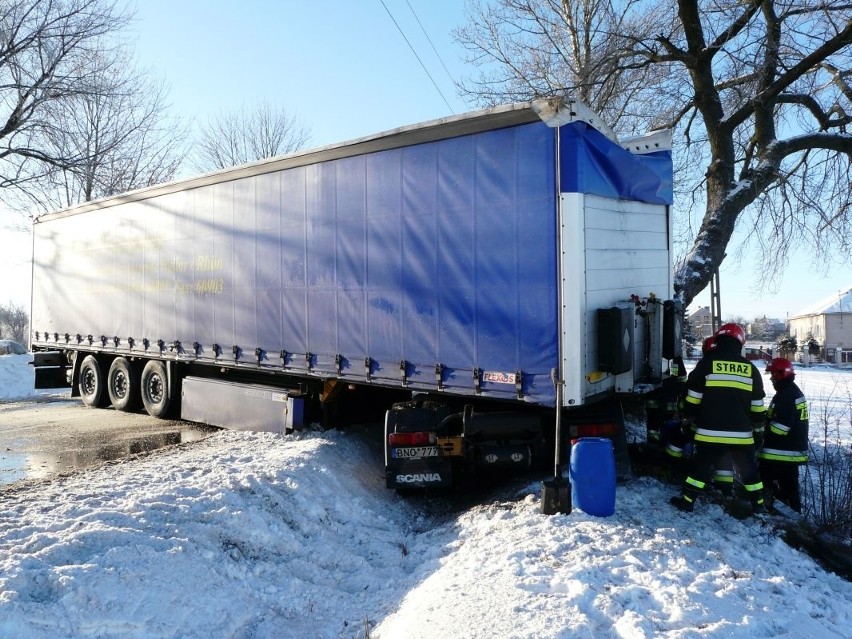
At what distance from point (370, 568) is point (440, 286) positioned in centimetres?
268

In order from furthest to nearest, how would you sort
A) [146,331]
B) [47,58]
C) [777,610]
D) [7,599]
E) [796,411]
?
[47,58], [146,331], [796,411], [777,610], [7,599]

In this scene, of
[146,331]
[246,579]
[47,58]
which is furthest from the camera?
[47,58]

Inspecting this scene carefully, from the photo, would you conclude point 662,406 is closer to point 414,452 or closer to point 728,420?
point 728,420

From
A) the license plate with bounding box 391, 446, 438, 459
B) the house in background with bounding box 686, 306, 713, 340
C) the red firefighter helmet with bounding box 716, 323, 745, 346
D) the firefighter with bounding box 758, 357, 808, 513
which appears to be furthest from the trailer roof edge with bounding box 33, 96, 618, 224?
the house in background with bounding box 686, 306, 713, 340

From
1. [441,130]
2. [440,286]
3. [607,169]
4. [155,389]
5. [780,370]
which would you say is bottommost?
[155,389]

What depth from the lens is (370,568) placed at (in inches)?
210

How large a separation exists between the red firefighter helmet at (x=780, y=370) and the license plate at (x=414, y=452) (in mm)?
3427

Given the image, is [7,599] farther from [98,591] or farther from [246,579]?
[246,579]

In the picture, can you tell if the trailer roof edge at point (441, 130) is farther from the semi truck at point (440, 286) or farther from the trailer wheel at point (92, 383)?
the trailer wheel at point (92, 383)

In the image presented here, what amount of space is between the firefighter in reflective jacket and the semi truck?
688 millimetres

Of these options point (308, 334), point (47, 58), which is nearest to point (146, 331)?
point (308, 334)

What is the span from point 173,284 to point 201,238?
105cm

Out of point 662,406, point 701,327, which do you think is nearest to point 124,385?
point 662,406

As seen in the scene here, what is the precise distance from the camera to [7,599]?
146 inches
